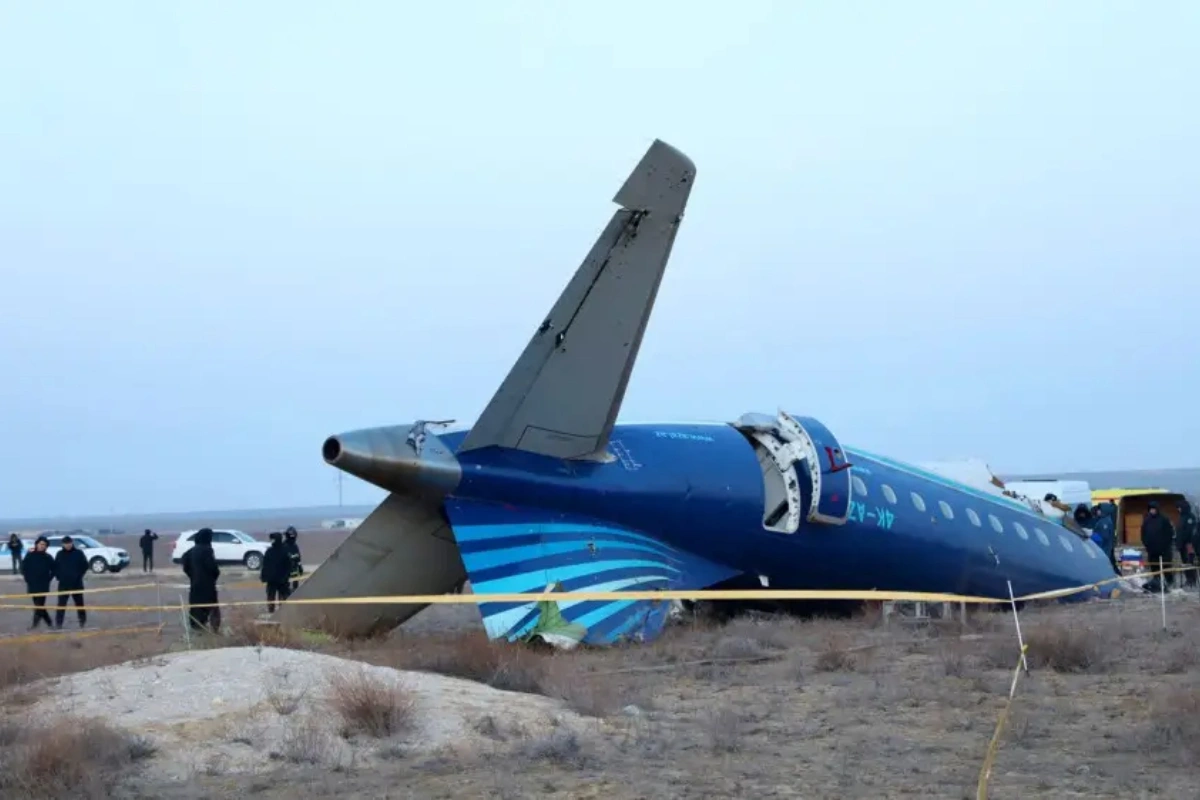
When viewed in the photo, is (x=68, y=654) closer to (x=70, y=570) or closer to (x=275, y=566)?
(x=275, y=566)

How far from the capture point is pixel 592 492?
606 inches

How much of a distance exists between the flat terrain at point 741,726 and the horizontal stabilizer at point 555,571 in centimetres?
38

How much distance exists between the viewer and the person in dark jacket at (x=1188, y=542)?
89.6ft

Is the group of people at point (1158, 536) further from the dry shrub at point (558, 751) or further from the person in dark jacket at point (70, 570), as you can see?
the person in dark jacket at point (70, 570)

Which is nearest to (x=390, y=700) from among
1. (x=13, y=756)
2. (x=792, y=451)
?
(x=13, y=756)

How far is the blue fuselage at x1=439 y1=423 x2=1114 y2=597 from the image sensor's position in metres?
15.2

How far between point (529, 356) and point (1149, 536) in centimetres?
1637

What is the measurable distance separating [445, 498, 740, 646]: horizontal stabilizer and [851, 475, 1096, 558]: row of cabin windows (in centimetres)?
439

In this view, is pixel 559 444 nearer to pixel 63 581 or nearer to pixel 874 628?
pixel 874 628

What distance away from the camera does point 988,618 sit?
18828 millimetres

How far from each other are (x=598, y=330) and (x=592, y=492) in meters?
2.00

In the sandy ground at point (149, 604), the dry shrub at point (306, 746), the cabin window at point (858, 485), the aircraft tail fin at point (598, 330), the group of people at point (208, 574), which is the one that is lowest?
the sandy ground at point (149, 604)

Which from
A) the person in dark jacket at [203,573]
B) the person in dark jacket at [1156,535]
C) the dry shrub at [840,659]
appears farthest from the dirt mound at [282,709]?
the person in dark jacket at [1156,535]

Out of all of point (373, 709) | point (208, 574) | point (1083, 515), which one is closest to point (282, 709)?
point (373, 709)
